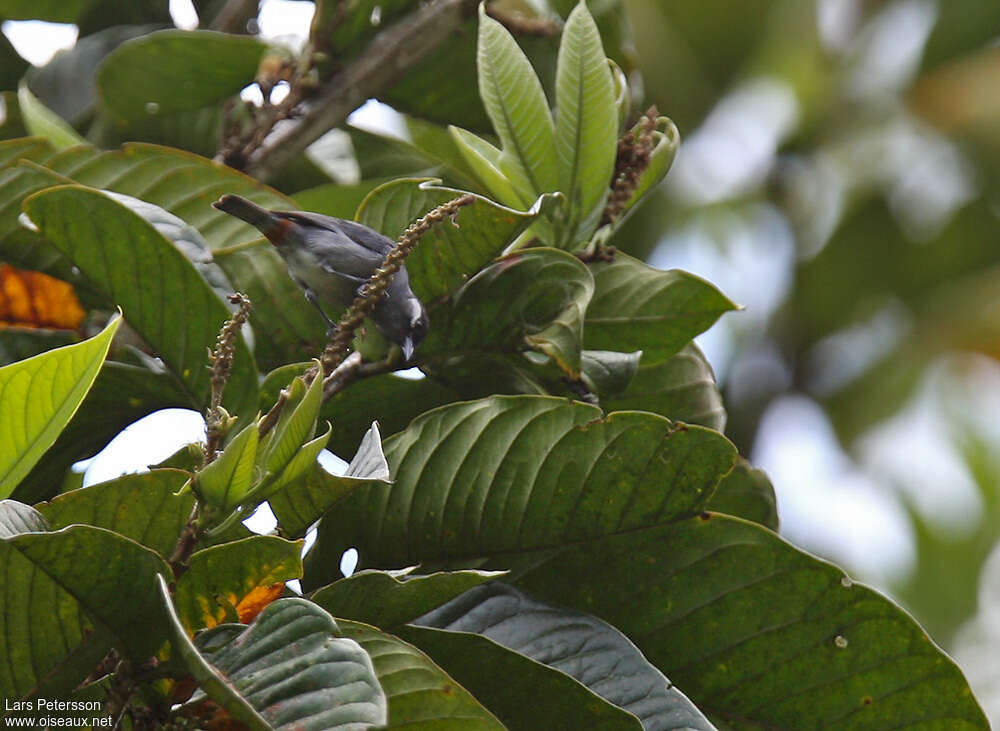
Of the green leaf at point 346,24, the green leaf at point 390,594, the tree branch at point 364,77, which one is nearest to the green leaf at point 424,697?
the green leaf at point 390,594

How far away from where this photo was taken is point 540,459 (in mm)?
951

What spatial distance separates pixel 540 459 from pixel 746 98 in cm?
408

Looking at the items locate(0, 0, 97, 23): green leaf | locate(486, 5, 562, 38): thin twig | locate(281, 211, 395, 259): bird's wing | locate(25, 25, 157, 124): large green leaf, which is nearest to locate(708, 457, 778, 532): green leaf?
locate(281, 211, 395, 259): bird's wing

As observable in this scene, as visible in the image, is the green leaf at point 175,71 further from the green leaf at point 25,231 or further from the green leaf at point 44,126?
the green leaf at point 25,231

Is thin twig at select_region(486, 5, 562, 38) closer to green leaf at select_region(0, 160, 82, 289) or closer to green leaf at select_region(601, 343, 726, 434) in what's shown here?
green leaf at select_region(601, 343, 726, 434)

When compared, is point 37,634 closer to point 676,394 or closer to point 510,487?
point 510,487

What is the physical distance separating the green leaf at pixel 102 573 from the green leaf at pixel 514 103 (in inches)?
22.6

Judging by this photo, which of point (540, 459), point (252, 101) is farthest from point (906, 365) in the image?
point (540, 459)

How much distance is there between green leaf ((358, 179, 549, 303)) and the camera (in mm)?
997

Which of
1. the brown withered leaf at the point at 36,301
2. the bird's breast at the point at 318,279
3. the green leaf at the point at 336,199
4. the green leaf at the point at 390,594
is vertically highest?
the green leaf at the point at 336,199

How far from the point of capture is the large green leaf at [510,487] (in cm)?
94

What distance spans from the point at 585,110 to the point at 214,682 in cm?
→ 66

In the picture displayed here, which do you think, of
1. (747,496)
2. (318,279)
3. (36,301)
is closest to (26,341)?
(36,301)

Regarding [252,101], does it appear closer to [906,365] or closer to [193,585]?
[193,585]
